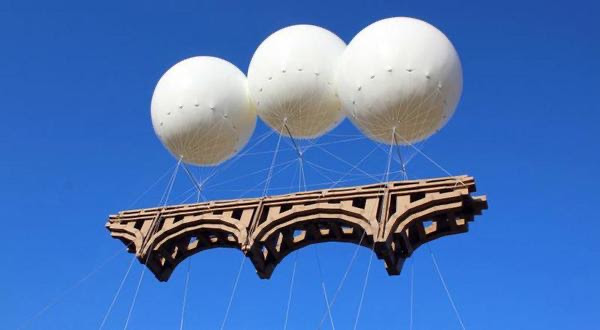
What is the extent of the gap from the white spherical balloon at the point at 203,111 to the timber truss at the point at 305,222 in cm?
110

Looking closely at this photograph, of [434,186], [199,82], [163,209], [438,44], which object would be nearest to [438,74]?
[438,44]

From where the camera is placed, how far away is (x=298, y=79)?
46.1 ft

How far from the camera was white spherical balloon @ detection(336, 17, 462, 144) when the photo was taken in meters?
12.8

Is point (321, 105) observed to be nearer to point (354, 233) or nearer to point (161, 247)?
point (354, 233)

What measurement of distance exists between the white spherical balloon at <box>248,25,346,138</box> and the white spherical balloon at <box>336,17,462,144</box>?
23.6 inches

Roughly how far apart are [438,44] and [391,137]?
154 cm

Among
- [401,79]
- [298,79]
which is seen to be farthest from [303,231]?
[401,79]

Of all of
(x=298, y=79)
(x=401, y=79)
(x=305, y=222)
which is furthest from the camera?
(x=298, y=79)

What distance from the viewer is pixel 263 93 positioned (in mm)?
14445

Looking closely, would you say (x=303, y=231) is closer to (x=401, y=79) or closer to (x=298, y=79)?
(x=298, y=79)

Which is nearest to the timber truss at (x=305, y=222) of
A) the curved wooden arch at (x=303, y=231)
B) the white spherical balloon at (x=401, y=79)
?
the curved wooden arch at (x=303, y=231)

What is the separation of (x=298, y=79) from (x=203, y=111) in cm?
169

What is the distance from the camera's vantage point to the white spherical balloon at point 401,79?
1284cm

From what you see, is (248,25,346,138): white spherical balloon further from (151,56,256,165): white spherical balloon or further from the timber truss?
the timber truss
